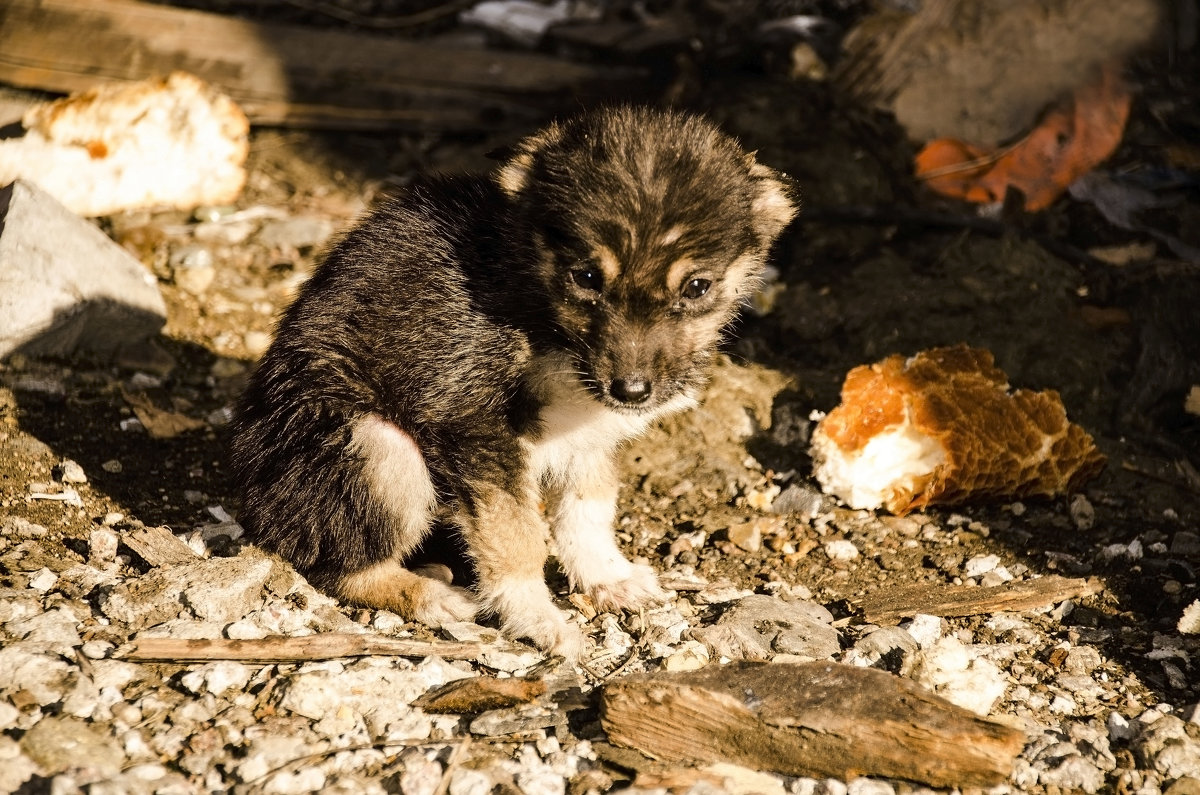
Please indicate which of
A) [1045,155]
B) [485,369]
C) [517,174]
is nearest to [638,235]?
[517,174]

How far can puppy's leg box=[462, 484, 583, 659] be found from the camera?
13.0 ft

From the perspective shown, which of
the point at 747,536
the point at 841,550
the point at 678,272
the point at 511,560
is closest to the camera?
the point at 678,272

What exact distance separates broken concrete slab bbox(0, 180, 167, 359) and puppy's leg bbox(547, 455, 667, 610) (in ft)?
7.55

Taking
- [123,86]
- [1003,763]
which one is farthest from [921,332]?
[123,86]

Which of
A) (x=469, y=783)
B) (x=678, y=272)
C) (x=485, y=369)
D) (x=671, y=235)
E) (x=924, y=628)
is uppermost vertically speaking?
(x=671, y=235)

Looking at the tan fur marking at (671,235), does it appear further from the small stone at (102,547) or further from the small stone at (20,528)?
the small stone at (20,528)

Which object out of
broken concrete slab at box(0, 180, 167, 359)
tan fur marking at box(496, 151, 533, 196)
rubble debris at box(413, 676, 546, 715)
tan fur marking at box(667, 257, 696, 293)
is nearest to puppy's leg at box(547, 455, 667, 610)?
rubble debris at box(413, 676, 546, 715)

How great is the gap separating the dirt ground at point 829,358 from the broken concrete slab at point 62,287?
0.46ft

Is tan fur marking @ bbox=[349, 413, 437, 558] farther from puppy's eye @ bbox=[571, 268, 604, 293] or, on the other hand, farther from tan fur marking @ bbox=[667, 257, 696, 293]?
tan fur marking @ bbox=[667, 257, 696, 293]

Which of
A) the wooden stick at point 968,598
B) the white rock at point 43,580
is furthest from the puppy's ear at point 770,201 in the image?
the white rock at point 43,580

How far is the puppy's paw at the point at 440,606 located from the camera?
4004mm

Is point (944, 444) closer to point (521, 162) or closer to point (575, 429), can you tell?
point (575, 429)

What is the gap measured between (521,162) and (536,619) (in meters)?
1.53

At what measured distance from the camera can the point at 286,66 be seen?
23.0 ft
